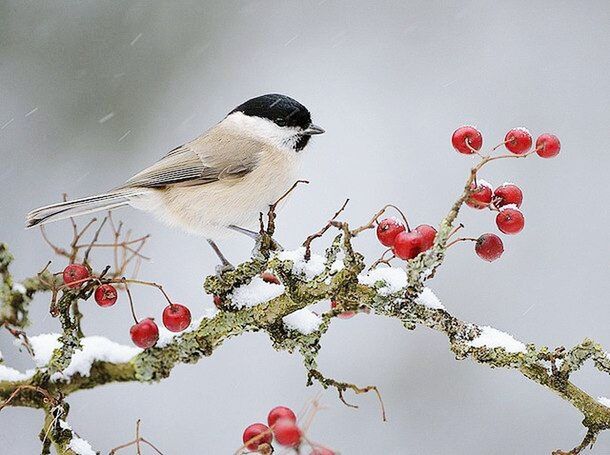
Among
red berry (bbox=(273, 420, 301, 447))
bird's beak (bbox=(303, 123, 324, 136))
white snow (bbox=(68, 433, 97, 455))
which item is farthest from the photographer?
bird's beak (bbox=(303, 123, 324, 136))

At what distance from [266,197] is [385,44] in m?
2.58

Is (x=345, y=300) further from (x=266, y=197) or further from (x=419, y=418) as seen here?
(x=419, y=418)

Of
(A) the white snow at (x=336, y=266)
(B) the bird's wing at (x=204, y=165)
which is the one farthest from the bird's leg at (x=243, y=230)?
(A) the white snow at (x=336, y=266)

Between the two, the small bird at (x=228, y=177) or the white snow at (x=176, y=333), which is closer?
the white snow at (x=176, y=333)

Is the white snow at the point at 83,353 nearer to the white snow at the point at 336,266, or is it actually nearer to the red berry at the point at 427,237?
the white snow at the point at 336,266

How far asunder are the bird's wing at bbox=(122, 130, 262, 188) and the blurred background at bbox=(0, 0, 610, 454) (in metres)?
1.42

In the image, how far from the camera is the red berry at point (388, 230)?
4.94 feet

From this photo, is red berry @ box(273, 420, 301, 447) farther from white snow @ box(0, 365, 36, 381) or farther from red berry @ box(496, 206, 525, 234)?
white snow @ box(0, 365, 36, 381)

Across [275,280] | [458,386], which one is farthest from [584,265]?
[275,280]

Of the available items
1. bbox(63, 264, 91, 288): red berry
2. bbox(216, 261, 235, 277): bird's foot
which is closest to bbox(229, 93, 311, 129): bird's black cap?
bbox(216, 261, 235, 277): bird's foot

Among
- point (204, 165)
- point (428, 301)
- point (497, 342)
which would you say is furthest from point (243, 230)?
point (497, 342)

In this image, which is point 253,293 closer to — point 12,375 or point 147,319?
point 147,319

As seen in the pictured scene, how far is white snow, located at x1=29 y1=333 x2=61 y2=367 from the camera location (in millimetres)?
1760

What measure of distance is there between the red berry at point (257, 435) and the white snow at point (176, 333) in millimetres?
433
